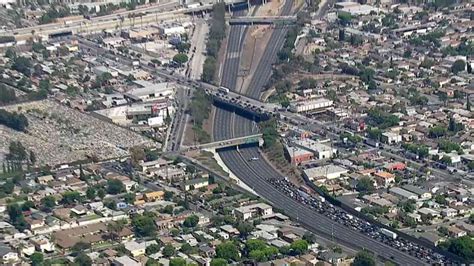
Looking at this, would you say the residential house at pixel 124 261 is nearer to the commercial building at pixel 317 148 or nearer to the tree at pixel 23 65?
the commercial building at pixel 317 148

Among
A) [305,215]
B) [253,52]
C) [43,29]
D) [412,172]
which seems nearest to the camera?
[305,215]

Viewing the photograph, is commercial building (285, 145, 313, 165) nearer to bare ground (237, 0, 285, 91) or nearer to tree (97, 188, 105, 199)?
tree (97, 188, 105, 199)

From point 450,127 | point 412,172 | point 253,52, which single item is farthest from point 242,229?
point 253,52

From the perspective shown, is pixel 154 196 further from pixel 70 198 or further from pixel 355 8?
pixel 355 8

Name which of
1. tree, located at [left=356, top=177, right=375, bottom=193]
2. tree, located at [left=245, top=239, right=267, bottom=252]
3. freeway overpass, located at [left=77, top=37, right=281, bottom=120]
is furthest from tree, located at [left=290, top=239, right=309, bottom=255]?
freeway overpass, located at [left=77, top=37, right=281, bottom=120]

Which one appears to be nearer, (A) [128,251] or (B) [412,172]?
(A) [128,251]

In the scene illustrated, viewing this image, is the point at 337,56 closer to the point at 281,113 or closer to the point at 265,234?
the point at 281,113
